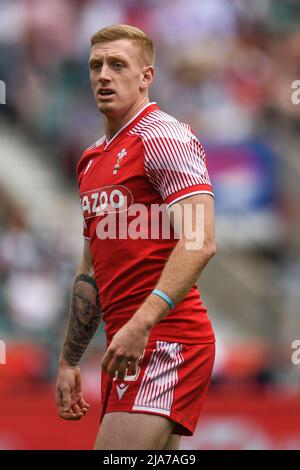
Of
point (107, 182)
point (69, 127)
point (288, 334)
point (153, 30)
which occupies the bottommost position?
point (288, 334)

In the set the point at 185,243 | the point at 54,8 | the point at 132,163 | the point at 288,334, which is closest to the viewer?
the point at 185,243

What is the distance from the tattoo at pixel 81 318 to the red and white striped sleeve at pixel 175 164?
754 millimetres

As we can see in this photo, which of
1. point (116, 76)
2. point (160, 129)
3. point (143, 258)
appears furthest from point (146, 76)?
point (143, 258)

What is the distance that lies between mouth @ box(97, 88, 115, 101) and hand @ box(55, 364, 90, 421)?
1270 mm

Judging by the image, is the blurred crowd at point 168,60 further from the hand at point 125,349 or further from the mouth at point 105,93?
the hand at point 125,349

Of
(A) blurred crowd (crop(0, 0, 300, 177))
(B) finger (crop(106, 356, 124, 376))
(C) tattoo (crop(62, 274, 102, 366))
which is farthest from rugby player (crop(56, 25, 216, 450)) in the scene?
(A) blurred crowd (crop(0, 0, 300, 177))

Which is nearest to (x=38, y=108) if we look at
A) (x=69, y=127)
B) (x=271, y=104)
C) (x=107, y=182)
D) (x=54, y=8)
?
(x=69, y=127)

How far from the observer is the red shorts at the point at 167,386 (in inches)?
157

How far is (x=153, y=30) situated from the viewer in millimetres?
11359

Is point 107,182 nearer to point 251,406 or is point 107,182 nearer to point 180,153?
point 180,153

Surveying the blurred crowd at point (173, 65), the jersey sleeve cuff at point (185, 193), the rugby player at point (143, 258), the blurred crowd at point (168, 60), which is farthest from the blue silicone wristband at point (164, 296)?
the blurred crowd at point (168, 60)

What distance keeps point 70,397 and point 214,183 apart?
5908 millimetres

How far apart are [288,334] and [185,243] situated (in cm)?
465

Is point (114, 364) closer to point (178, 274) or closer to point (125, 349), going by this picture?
point (125, 349)
